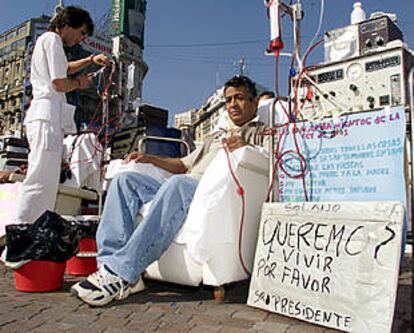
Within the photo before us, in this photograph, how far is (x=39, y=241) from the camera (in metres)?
1.62

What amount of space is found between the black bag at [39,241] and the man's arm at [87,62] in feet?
3.54

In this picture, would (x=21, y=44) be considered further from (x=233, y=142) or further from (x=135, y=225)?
(x=233, y=142)

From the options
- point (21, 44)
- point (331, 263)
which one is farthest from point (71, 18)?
point (21, 44)

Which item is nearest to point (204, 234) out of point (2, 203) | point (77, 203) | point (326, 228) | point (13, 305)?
point (326, 228)

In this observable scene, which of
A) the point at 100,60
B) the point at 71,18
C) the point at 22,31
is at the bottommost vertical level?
the point at 100,60

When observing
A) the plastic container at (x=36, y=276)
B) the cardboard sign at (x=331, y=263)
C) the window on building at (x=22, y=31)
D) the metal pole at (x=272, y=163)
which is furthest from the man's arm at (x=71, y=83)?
the window on building at (x=22, y=31)

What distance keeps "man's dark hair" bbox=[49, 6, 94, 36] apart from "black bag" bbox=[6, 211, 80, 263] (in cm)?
120

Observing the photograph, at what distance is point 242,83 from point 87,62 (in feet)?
3.41

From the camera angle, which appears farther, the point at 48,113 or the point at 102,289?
the point at 48,113

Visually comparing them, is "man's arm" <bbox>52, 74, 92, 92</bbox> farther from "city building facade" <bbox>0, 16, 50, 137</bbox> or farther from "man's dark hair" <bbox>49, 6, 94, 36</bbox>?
"city building facade" <bbox>0, 16, 50, 137</bbox>

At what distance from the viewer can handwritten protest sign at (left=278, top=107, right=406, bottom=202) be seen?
1.24 m

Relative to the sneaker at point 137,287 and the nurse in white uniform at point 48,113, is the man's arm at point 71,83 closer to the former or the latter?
the nurse in white uniform at point 48,113

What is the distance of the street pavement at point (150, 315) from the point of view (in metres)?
1.18

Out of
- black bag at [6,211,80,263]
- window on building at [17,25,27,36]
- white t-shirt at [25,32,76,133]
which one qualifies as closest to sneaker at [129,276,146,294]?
black bag at [6,211,80,263]
